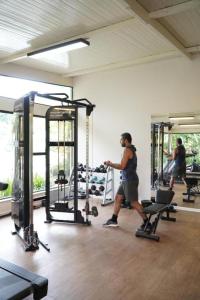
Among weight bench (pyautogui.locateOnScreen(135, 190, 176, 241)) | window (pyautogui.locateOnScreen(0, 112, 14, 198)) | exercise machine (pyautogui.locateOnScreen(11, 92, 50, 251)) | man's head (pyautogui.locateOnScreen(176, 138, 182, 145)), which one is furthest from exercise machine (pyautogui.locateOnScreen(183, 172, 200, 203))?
window (pyautogui.locateOnScreen(0, 112, 14, 198))

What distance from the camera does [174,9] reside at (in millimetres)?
3312

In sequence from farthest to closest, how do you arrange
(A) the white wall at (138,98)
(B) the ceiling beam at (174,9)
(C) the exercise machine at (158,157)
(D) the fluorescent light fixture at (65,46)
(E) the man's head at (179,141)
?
1. (C) the exercise machine at (158,157)
2. (E) the man's head at (179,141)
3. (A) the white wall at (138,98)
4. (D) the fluorescent light fixture at (65,46)
5. (B) the ceiling beam at (174,9)

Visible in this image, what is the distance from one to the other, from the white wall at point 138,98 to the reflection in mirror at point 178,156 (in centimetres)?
15

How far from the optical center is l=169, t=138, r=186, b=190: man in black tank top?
218 inches

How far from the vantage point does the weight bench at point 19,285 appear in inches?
79.6

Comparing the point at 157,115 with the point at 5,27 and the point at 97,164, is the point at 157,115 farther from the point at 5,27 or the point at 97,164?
the point at 5,27

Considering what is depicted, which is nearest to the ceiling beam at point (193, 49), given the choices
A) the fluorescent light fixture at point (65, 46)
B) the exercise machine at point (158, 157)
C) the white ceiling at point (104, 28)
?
the white ceiling at point (104, 28)

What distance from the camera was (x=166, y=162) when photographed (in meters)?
5.70

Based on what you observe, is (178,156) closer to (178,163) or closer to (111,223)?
(178,163)

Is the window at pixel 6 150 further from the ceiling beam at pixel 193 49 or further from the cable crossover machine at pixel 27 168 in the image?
the ceiling beam at pixel 193 49

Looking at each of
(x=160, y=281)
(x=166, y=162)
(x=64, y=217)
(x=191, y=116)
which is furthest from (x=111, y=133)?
(x=160, y=281)

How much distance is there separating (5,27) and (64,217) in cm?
319

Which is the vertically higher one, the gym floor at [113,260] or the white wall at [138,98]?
the white wall at [138,98]

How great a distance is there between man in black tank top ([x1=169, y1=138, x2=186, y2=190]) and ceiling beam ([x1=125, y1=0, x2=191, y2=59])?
173cm
